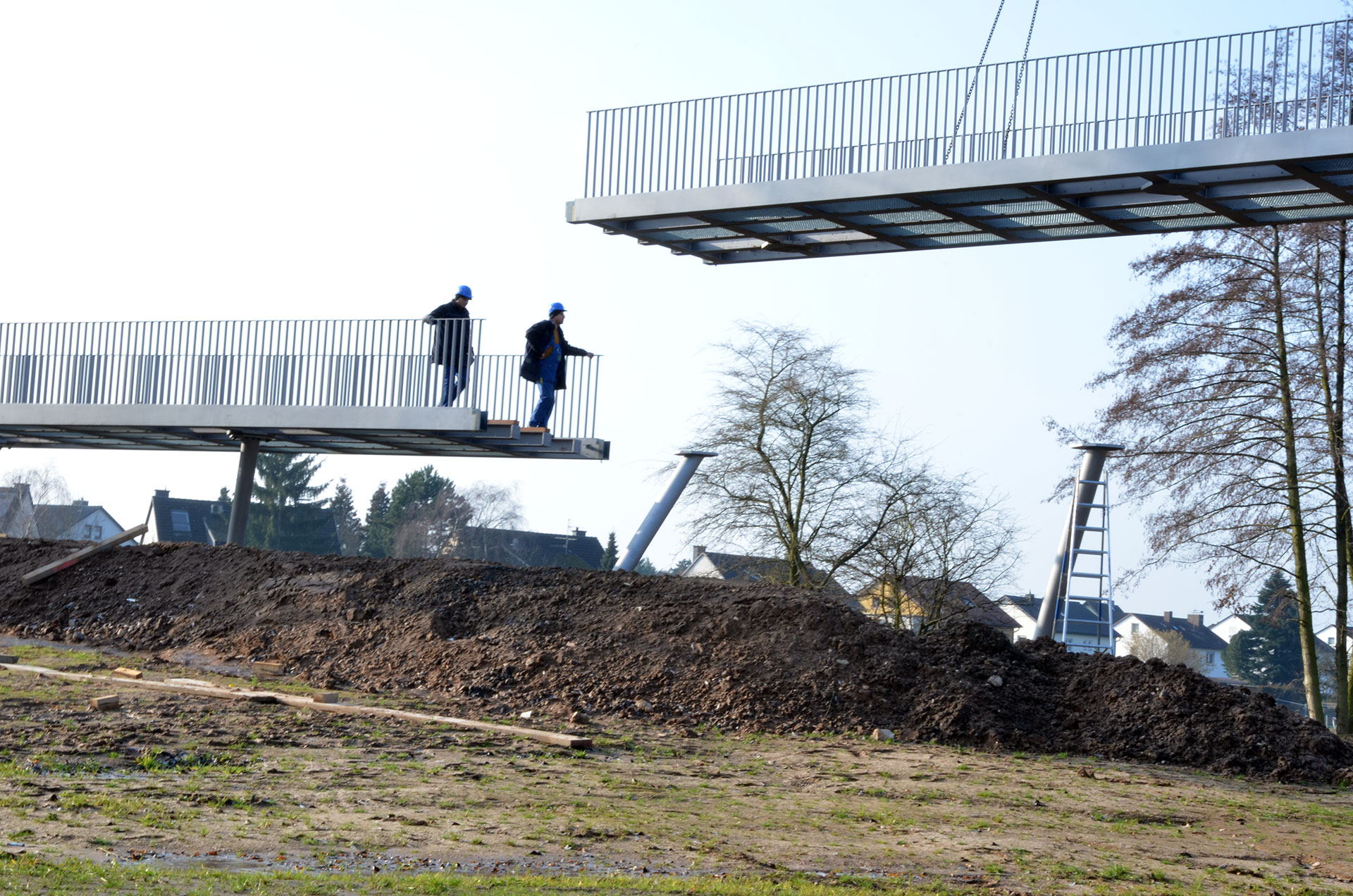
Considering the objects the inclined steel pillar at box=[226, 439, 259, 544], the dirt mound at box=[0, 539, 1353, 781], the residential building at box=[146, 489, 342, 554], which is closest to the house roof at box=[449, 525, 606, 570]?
the residential building at box=[146, 489, 342, 554]

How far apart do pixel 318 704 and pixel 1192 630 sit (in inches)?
4354

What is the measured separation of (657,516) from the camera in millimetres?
21875

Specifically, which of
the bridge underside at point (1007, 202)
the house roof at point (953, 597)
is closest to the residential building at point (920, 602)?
the house roof at point (953, 597)

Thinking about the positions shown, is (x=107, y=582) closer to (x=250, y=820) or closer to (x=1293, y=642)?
(x=250, y=820)

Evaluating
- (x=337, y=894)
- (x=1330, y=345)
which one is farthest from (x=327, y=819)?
(x=1330, y=345)

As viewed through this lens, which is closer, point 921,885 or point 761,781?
point 921,885

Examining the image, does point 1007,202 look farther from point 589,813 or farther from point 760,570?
point 760,570

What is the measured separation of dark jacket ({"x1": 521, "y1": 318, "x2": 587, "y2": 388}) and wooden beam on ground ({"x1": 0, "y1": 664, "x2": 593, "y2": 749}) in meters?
6.86

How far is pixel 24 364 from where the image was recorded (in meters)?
24.0

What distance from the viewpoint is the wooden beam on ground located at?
12570 millimetres

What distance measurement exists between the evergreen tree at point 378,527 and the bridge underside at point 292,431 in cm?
5420

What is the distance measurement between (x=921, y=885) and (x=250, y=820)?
4012mm

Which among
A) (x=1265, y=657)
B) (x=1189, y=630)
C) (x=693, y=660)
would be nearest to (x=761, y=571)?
(x=693, y=660)

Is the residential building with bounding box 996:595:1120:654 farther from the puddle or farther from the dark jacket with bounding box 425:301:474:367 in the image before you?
the puddle
